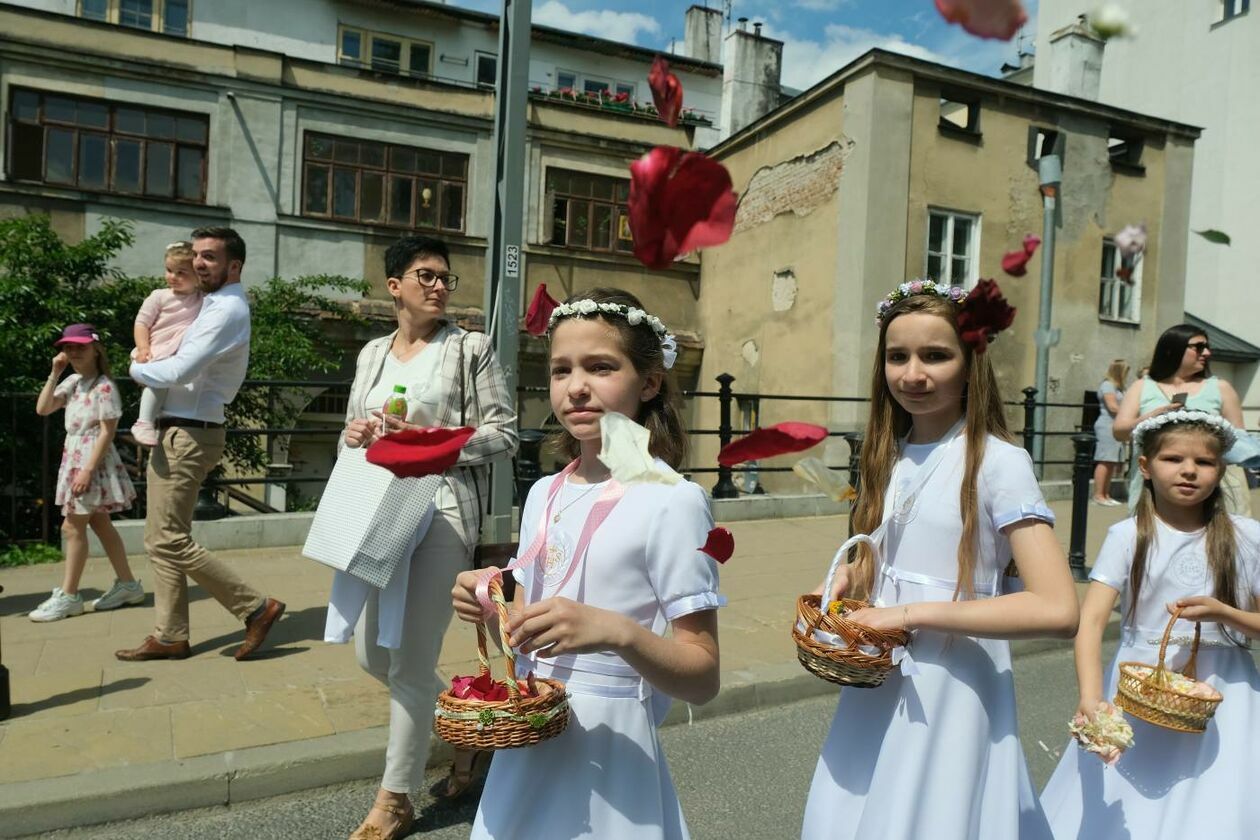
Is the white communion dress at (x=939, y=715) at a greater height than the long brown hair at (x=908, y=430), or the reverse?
the long brown hair at (x=908, y=430)

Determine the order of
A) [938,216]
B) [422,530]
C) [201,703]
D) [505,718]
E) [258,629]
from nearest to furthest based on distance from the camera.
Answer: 1. [505,718]
2. [422,530]
3. [201,703]
4. [258,629]
5. [938,216]

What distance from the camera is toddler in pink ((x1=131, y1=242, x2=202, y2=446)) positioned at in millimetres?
4672

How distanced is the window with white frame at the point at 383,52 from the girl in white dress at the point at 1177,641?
19955 mm

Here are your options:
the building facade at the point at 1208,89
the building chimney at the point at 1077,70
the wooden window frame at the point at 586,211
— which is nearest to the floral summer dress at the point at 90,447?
the building facade at the point at 1208,89

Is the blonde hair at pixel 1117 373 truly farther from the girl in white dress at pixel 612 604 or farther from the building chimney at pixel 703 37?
the building chimney at pixel 703 37

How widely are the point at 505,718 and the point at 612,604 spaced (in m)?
0.31

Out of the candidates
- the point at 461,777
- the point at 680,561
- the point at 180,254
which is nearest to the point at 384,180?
the point at 180,254

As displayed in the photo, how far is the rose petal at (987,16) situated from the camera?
0.95 metres

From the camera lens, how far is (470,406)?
3.22 meters

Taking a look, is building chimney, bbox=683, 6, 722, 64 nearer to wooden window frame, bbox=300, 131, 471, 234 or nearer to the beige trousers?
wooden window frame, bbox=300, 131, 471, 234

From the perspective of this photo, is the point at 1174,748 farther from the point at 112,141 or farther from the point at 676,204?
the point at 112,141

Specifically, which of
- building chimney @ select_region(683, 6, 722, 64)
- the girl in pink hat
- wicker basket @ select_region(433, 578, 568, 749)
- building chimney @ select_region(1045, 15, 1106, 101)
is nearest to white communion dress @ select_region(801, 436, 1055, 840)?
wicker basket @ select_region(433, 578, 568, 749)

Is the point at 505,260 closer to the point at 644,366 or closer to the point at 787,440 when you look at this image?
the point at 644,366

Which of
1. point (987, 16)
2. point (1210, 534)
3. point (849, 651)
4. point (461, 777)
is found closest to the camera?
point (987, 16)
